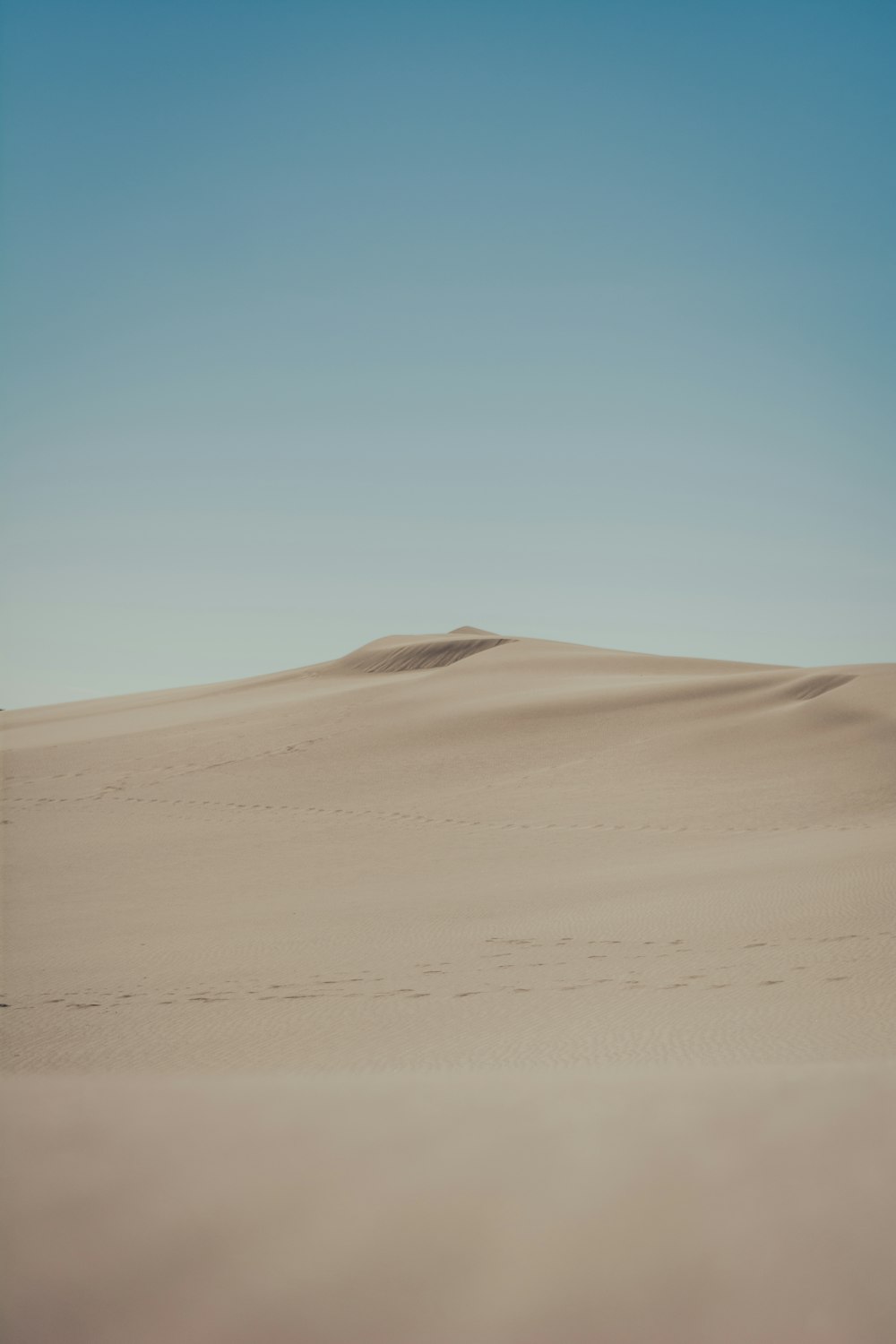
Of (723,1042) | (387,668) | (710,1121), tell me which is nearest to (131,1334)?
(710,1121)

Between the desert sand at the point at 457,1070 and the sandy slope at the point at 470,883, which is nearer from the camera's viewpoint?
the desert sand at the point at 457,1070

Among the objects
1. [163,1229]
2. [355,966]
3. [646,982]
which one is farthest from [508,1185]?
[355,966]

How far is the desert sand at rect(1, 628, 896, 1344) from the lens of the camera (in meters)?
3.51

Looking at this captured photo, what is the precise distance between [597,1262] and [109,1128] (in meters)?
2.47

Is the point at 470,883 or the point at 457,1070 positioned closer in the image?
the point at 457,1070

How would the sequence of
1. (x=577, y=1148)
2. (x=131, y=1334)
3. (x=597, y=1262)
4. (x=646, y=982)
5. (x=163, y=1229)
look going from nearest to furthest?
(x=131, y=1334) < (x=597, y=1262) < (x=163, y=1229) < (x=577, y=1148) < (x=646, y=982)

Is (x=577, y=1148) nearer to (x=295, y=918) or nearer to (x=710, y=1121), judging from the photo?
(x=710, y=1121)

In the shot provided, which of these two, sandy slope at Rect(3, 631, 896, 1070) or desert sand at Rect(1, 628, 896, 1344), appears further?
sandy slope at Rect(3, 631, 896, 1070)

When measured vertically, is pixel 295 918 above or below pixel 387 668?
below

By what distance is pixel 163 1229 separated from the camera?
3.85 metres

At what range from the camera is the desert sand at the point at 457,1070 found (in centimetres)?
351

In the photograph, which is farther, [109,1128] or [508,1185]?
[109,1128]

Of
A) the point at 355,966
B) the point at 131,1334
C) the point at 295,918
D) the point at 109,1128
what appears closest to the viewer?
the point at 131,1334

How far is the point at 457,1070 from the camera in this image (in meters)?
5.38
